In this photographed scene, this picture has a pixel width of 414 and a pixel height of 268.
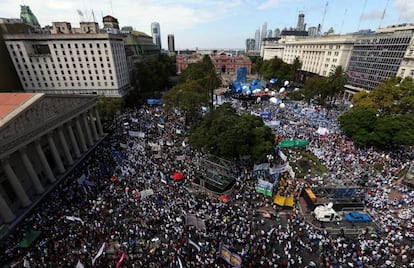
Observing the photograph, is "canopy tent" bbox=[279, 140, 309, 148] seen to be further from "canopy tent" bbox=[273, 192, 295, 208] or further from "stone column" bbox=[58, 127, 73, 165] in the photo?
"stone column" bbox=[58, 127, 73, 165]

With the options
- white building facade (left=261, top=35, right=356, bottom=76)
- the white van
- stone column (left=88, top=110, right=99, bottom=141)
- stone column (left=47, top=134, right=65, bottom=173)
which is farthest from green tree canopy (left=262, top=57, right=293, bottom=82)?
stone column (left=47, top=134, right=65, bottom=173)

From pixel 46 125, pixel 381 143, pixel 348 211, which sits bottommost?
pixel 348 211

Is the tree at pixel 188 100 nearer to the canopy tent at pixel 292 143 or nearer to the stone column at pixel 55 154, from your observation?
the canopy tent at pixel 292 143

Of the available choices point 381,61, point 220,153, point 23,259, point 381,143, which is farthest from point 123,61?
point 381,61

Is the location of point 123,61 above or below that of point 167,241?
above

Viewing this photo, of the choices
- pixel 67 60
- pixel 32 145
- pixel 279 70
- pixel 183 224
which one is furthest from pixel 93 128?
pixel 279 70

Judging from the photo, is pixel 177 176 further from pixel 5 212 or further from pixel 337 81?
pixel 337 81

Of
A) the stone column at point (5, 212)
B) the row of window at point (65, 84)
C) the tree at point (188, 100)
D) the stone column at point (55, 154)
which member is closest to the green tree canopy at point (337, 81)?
the tree at point (188, 100)

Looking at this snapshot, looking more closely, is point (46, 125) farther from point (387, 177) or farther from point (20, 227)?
point (387, 177)
